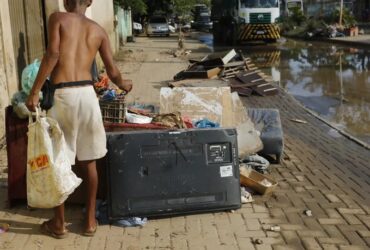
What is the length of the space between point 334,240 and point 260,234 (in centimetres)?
59

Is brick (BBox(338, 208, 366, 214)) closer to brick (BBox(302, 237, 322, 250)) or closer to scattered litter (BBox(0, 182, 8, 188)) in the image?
brick (BBox(302, 237, 322, 250))

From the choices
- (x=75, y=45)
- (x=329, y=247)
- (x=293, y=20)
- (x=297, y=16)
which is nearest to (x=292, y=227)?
(x=329, y=247)

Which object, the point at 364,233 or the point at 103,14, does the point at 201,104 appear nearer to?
the point at 364,233

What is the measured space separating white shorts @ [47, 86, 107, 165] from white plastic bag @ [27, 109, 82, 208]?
10 centimetres

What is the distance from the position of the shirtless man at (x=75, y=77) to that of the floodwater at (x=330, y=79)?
19.5 feet

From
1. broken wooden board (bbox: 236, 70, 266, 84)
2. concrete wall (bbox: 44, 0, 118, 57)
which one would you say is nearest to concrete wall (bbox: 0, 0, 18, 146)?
broken wooden board (bbox: 236, 70, 266, 84)

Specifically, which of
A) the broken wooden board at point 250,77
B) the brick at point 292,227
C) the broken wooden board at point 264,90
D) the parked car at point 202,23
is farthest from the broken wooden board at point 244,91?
the parked car at point 202,23

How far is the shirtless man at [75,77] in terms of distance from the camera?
3730 millimetres

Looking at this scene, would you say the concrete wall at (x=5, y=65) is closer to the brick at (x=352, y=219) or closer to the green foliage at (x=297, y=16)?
the brick at (x=352, y=219)

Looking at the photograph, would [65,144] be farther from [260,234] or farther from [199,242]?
[260,234]

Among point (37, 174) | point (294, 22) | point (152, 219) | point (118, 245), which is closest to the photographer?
point (37, 174)

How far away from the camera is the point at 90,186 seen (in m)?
4.06

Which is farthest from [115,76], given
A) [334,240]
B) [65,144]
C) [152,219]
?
[334,240]

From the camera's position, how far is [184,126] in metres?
4.87
